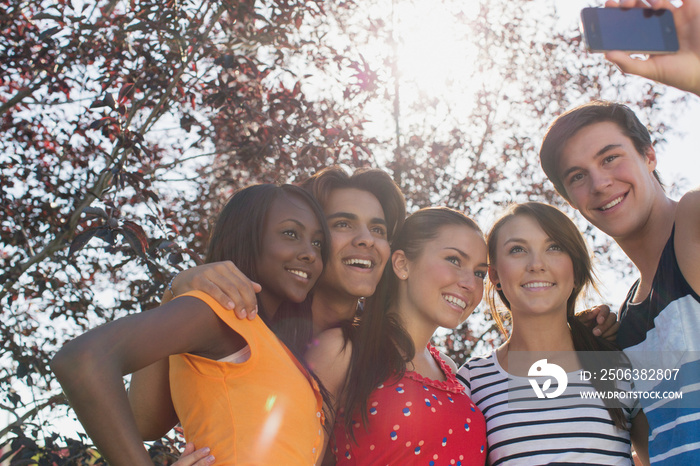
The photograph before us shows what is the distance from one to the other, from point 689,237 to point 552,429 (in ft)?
3.83

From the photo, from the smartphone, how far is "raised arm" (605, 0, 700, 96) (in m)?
0.03

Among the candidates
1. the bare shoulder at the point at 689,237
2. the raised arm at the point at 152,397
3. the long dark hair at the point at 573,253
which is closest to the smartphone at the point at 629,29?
the bare shoulder at the point at 689,237

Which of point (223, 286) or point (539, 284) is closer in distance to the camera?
point (223, 286)

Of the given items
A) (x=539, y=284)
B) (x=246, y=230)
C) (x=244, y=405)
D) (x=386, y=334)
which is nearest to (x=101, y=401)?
(x=244, y=405)

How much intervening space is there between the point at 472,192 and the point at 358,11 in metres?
2.58

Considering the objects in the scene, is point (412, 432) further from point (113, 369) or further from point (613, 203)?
point (113, 369)

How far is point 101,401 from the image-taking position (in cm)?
165

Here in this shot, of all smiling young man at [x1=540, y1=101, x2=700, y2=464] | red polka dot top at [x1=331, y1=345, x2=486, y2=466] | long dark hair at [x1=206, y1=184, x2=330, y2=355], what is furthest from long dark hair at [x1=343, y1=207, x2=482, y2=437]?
smiling young man at [x1=540, y1=101, x2=700, y2=464]

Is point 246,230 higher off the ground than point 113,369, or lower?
higher

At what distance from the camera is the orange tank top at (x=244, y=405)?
6.56 feet

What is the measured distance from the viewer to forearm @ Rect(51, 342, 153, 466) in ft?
5.31

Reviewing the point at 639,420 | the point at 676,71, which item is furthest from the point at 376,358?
the point at 676,71

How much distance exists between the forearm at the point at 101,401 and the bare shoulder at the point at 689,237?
7.15 feet

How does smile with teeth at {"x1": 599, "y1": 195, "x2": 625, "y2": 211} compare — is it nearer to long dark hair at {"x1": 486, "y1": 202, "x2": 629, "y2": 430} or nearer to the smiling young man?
the smiling young man
